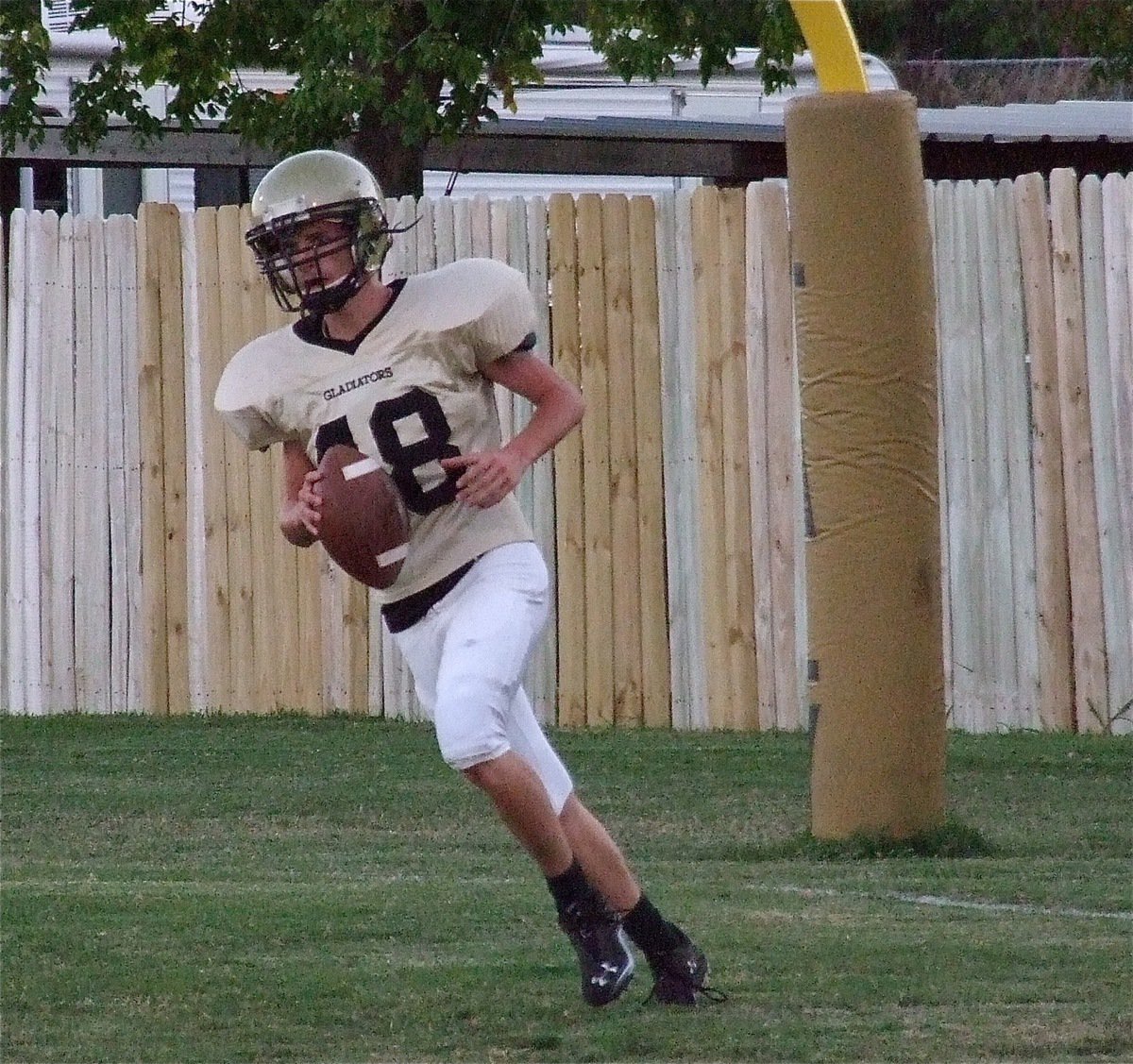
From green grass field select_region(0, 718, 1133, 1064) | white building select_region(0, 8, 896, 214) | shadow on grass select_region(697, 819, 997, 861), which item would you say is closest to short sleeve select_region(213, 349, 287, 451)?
green grass field select_region(0, 718, 1133, 1064)

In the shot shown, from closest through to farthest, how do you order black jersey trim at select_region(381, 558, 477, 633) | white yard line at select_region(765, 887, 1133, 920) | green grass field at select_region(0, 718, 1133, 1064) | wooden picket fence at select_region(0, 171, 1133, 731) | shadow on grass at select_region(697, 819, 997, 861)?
green grass field at select_region(0, 718, 1133, 1064)
black jersey trim at select_region(381, 558, 477, 633)
white yard line at select_region(765, 887, 1133, 920)
shadow on grass at select_region(697, 819, 997, 861)
wooden picket fence at select_region(0, 171, 1133, 731)

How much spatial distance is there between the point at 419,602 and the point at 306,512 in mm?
322

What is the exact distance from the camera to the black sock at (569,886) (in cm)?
494

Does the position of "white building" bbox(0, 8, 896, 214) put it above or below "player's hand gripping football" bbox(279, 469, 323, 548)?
above

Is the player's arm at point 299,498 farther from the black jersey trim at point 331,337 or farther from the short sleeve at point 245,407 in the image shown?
the black jersey trim at point 331,337


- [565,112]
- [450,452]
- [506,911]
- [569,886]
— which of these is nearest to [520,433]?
[450,452]

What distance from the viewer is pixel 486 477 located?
16.5ft

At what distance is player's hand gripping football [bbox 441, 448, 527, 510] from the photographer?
16.5ft

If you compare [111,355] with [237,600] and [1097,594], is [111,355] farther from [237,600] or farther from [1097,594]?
[1097,594]

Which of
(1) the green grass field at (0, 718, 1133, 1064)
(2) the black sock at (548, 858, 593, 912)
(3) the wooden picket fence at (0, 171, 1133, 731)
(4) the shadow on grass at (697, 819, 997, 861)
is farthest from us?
(3) the wooden picket fence at (0, 171, 1133, 731)

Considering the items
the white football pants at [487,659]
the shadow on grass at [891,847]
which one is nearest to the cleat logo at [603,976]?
the white football pants at [487,659]

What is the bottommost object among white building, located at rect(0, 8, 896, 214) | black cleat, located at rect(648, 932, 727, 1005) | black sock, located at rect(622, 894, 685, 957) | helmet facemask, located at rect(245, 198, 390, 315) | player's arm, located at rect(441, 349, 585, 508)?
black cleat, located at rect(648, 932, 727, 1005)

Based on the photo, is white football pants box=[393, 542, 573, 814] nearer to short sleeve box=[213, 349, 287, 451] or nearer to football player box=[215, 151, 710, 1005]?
football player box=[215, 151, 710, 1005]

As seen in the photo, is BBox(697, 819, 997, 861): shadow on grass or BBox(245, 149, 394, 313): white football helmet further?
BBox(697, 819, 997, 861): shadow on grass
